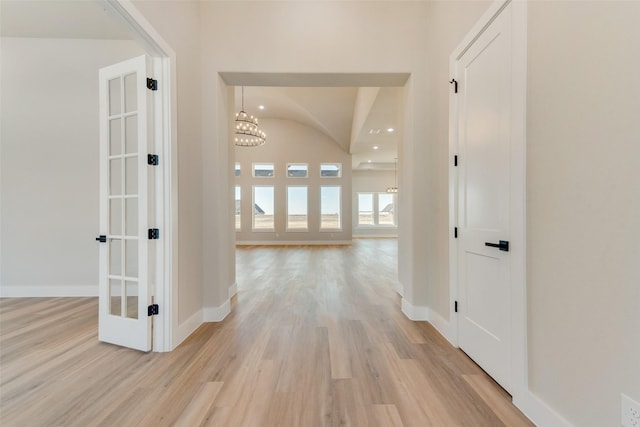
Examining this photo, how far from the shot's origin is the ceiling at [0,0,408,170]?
3.00m

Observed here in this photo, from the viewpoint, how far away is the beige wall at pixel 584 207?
1011mm

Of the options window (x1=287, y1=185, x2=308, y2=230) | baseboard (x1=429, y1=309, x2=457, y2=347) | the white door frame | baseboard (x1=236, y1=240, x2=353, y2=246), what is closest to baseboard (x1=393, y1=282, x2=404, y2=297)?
baseboard (x1=429, y1=309, x2=457, y2=347)

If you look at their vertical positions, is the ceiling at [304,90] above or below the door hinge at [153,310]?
above

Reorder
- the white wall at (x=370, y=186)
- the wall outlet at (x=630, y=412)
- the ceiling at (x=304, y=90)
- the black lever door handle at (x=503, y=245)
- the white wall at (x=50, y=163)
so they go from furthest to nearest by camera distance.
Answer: the white wall at (x=370, y=186) < the white wall at (x=50, y=163) < the ceiling at (x=304, y=90) < the black lever door handle at (x=503, y=245) < the wall outlet at (x=630, y=412)

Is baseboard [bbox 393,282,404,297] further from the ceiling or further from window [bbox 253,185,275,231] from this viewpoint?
window [bbox 253,185,275,231]

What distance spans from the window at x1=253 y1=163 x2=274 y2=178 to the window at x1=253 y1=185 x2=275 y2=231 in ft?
1.47

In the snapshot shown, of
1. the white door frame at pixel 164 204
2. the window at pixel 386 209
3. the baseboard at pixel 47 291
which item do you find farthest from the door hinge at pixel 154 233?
the window at pixel 386 209

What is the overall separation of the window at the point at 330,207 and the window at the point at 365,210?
3.75 m

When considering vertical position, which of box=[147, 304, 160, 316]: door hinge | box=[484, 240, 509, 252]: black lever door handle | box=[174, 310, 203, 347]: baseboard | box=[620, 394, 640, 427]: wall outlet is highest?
box=[484, 240, 509, 252]: black lever door handle

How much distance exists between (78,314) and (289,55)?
3.87 meters

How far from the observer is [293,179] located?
34.2 ft

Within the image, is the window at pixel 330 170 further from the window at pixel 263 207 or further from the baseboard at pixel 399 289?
the baseboard at pixel 399 289

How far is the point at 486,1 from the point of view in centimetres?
191

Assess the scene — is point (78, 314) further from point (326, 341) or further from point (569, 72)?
point (569, 72)
